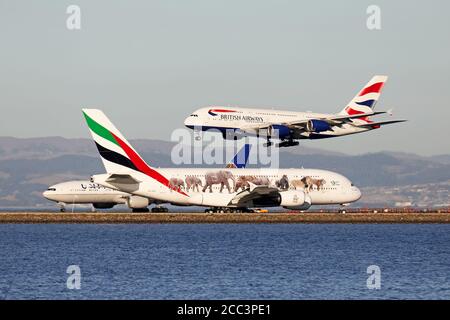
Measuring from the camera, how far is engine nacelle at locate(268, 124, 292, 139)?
119312 mm

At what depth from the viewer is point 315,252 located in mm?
85562

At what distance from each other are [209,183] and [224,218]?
5.06m

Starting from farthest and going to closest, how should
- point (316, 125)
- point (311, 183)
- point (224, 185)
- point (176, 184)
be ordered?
1. point (311, 183)
2. point (224, 185)
3. point (316, 125)
4. point (176, 184)

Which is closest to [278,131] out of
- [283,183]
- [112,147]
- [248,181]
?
[248,181]

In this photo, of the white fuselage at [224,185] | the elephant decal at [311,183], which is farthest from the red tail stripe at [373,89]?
the elephant decal at [311,183]

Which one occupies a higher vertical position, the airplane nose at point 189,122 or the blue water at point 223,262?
the airplane nose at point 189,122

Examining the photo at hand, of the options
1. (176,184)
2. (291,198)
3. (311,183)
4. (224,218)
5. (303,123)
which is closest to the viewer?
(176,184)

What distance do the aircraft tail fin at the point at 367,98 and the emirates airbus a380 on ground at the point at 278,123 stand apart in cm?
1080

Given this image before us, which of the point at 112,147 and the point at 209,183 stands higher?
the point at 112,147

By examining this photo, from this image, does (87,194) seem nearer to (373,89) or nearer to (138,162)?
(138,162)

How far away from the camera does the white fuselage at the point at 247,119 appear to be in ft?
391

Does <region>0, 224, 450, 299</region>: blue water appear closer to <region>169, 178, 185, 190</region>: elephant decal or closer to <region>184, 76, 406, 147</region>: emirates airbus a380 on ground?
<region>169, 178, 185, 190</region>: elephant decal

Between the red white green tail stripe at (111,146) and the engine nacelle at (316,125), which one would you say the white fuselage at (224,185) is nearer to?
the red white green tail stripe at (111,146)

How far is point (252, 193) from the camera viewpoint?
408 ft
